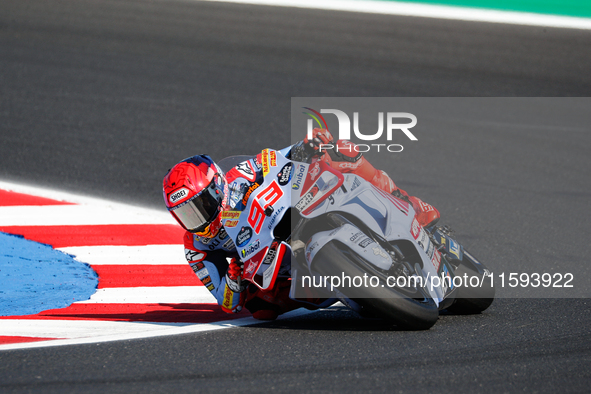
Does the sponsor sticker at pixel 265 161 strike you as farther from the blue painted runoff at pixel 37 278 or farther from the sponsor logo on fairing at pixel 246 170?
the blue painted runoff at pixel 37 278

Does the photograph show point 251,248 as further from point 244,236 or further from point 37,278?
point 37,278

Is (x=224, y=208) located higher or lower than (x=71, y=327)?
higher

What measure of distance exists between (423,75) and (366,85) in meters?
0.92

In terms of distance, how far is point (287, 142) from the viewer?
8.66 metres

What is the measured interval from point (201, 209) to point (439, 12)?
9446 mm

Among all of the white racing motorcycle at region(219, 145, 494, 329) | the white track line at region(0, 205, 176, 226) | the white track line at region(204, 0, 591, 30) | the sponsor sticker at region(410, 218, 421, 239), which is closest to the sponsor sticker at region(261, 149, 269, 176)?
the white racing motorcycle at region(219, 145, 494, 329)

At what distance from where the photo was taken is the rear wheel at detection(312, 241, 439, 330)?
11.8 feet

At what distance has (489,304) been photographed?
14.9 feet

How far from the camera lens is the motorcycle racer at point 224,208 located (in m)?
3.95

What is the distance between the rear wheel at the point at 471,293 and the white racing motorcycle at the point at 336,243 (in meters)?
0.26

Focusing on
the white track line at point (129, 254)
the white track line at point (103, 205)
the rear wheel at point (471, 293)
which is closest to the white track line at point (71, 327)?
the white track line at point (129, 254)

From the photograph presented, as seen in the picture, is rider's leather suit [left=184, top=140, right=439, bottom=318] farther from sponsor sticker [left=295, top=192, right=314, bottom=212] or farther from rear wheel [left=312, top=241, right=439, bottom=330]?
rear wheel [left=312, top=241, right=439, bottom=330]

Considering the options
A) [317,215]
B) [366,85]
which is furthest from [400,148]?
[317,215]
